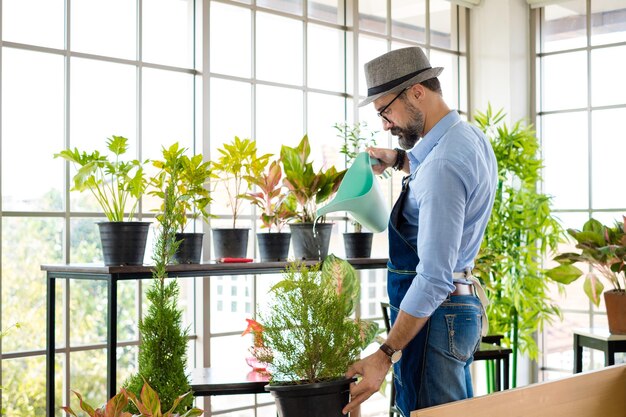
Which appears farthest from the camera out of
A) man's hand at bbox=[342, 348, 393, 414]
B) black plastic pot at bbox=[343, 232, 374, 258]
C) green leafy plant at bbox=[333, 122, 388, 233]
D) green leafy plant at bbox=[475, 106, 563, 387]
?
green leafy plant at bbox=[475, 106, 563, 387]

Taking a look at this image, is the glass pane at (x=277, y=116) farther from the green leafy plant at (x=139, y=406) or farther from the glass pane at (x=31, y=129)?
the green leafy plant at (x=139, y=406)

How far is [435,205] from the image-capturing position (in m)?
1.99

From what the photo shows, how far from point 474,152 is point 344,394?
28.7 inches

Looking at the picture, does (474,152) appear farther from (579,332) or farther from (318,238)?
(579,332)

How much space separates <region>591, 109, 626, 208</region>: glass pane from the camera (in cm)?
585

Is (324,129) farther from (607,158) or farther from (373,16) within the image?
(607,158)

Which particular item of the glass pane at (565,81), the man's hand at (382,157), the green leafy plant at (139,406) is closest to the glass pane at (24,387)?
the green leafy plant at (139,406)

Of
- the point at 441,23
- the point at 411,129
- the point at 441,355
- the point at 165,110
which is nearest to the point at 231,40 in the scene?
the point at 165,110

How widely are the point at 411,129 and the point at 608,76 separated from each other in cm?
420

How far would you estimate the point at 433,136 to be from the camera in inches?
86.7

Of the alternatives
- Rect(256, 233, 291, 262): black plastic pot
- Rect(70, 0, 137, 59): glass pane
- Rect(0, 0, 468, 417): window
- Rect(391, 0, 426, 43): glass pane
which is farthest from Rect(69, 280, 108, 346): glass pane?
Rect(391, 0, 426, 43): glass pane

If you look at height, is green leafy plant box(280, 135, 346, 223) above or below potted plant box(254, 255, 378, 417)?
above

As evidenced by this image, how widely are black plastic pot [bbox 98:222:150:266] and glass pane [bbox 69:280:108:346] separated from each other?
89cm

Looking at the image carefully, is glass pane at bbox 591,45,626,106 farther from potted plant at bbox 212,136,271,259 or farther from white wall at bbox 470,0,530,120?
potted plant at bbox 212,136,271,259
